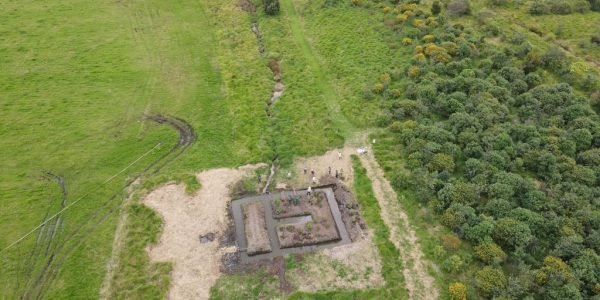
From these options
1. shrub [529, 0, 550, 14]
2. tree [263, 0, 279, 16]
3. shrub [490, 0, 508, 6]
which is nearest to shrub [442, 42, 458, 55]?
shrub [490, 0, 508, 6]

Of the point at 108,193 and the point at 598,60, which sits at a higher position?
the point at 598,60

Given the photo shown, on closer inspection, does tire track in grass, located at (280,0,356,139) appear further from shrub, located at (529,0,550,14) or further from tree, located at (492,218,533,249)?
shrub, located at (529,0,550,14)

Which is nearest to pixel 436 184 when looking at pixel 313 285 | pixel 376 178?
pixel 376 178

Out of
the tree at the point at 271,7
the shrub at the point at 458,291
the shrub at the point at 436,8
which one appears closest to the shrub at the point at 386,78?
the shrub at the point at 436,8

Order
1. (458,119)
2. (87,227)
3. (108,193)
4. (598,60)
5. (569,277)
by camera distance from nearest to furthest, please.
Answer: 1. (569,277)
2. (87,227)
3. (108,193)
4. (458,119)
5. (598,60)

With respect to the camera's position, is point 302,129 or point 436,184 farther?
point 302,129

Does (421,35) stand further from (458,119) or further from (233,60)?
(233,60)

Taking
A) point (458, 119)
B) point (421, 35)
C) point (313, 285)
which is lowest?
point (313, 285)
